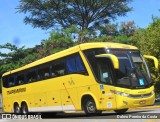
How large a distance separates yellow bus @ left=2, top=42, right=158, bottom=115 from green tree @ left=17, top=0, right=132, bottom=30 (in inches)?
1210

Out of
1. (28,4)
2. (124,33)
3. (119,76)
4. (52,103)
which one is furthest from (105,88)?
(28,4)

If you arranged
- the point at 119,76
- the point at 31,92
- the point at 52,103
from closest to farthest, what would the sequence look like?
1. the point at 119,76
2. the point at 52,103
3. the point at 31,92

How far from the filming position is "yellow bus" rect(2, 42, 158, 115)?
18750mm

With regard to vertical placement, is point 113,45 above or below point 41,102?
above

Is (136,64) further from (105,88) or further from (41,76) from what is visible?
(41,76)

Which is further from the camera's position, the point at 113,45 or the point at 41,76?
the point at 41,76

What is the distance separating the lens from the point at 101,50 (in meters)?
19.5

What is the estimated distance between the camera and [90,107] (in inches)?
779

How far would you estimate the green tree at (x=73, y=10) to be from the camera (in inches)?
2115

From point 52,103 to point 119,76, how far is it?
5729 millimetres

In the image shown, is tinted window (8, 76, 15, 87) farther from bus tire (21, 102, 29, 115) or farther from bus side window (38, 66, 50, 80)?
bus side window (38, 66, 50, 80)

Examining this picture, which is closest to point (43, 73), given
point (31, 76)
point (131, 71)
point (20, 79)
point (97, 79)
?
point (31, 76)

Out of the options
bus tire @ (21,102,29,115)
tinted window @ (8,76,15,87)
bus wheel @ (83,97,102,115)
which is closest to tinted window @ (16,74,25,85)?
tinted window @ (8,76,15,87)

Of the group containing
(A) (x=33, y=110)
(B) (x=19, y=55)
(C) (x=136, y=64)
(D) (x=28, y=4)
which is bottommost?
(A) (x=33, y=110)
